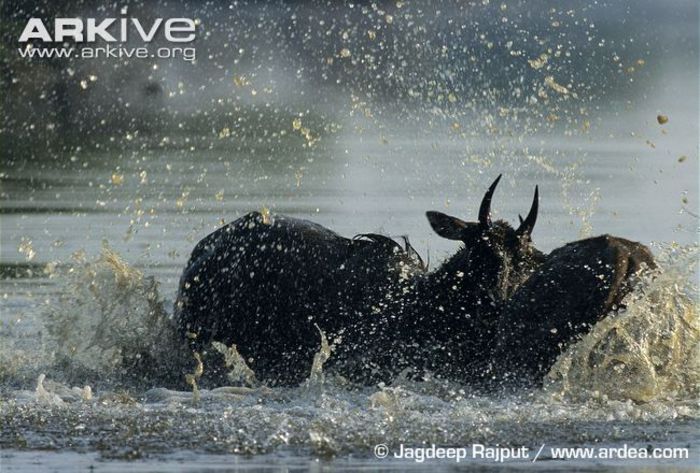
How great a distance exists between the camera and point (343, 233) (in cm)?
1454

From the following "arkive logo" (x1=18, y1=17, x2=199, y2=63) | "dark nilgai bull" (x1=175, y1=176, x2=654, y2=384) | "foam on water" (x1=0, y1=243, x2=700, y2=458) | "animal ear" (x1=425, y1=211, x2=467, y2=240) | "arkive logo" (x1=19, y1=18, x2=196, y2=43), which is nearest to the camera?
"foam on water" (x1=0, y1=243, x2=700, y2=458)

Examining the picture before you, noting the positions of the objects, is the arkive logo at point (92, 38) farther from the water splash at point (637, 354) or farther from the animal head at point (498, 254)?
the water splash at point (637, 354)

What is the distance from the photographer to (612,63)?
81.8 ft

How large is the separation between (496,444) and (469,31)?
14257 millimetres

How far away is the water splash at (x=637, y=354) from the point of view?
30.1 ft

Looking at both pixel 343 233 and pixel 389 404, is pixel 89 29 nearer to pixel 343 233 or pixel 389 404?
pixel 343 233

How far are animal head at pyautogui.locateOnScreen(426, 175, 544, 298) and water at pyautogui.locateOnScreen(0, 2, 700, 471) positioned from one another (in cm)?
65

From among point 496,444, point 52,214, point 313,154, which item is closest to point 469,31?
point 313,154

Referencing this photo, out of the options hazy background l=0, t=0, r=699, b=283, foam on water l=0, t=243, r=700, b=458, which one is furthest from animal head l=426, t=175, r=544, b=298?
hazy background l=0, t=0, r=699, b=283

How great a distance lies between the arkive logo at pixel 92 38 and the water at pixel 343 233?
1343 mm

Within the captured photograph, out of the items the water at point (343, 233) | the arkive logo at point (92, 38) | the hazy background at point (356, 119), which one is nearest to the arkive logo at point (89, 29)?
the arkive logo at point (92, 38)

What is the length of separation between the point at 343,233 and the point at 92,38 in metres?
7.88

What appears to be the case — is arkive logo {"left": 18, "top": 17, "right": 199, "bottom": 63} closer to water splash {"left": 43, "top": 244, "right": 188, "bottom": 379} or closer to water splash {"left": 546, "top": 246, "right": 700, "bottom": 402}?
water splash {"left": 43, "top": 244, "right": 188, "bottom": 379}

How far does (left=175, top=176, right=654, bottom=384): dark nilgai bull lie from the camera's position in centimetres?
943
